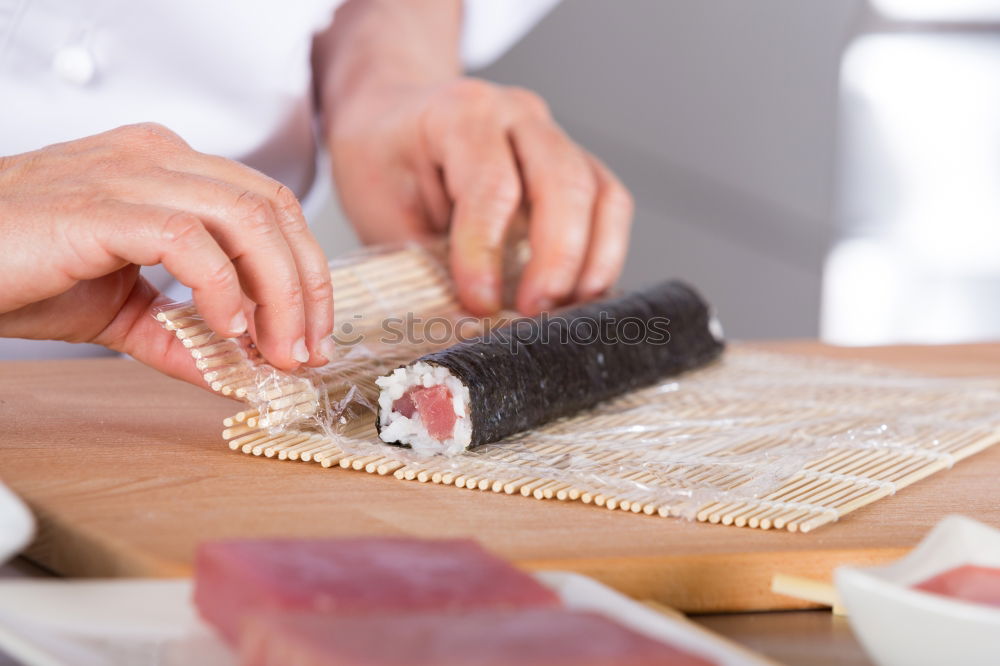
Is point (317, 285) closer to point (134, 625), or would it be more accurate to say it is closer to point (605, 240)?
point (134, 625)

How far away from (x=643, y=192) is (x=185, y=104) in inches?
99.6

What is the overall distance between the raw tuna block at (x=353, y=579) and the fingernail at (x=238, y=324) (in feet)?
1.49

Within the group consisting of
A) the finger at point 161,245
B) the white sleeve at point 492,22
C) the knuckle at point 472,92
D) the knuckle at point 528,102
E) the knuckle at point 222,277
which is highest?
the white sleeve at point 492,22

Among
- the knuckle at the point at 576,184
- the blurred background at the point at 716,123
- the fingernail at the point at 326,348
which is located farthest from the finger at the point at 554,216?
the blurred background at the point at 716,123

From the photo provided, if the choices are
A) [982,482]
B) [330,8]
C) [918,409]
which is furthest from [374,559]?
[330,8]

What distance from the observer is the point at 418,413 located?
125cm

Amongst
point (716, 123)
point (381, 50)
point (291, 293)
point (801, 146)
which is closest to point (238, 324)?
point (291, 293)

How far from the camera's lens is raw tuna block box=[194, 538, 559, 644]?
655mm

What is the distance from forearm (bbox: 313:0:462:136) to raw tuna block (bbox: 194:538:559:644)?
1.61 m

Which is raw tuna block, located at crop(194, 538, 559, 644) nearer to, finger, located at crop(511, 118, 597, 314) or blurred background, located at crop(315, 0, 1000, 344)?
finger, located at crop(511, 118, 597, 314)

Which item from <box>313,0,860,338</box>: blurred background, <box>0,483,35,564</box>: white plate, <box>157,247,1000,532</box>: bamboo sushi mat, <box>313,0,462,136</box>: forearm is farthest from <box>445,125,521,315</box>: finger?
<box>313,0,860,338</box>: blurred background

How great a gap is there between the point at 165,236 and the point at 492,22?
166 centimetres

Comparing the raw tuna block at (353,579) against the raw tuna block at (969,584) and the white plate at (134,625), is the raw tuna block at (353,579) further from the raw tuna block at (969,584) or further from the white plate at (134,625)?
the raw tuna block at (969,584)

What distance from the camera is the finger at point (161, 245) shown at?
110 cm
